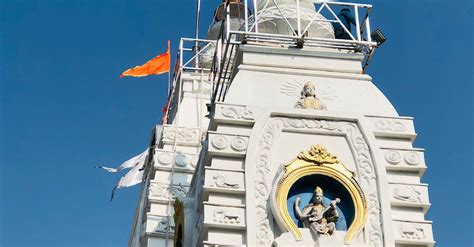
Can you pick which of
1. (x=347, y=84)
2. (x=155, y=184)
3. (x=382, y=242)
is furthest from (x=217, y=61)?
(x=382, y=242)

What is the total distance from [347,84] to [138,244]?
39.2 feet

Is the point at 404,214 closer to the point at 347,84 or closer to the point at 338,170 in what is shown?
the point at 338,170

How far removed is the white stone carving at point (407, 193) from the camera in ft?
64.1

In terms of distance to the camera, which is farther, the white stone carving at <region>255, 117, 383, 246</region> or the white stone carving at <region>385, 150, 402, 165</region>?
the white stone carving at <region>385, 150, 402, 165</region>

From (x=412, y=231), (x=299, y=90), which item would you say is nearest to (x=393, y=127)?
(x=299, y=90)

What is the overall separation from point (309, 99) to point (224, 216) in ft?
13.7

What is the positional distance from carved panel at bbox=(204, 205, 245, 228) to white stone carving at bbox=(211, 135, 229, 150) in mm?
1655

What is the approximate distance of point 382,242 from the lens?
18.8 meters

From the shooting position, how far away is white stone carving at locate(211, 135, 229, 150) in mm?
19641

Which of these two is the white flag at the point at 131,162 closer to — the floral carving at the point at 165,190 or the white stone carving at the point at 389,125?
the floral carving at the point at 165,190

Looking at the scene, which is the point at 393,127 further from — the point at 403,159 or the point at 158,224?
the point at 158,224

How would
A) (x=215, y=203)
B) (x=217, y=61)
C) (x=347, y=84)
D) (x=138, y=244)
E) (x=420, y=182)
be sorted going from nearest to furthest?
(x=215, y=203) → (x=420, y=182) → (x=347, y=84) → (x=217, y=61) → (x=138, y=244)

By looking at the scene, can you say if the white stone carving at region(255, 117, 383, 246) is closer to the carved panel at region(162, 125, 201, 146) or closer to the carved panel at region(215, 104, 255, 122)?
the carved panel at region(215, 104, 255, 122)

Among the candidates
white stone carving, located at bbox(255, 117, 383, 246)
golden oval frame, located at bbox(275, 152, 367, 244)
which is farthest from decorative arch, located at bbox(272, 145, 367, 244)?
white stone carving, located at bbox(255, 117, 383, 246)
